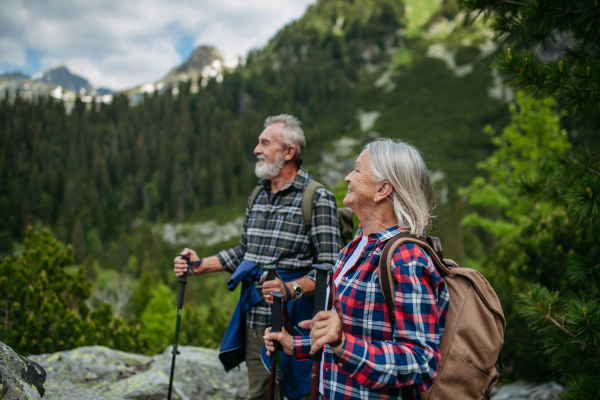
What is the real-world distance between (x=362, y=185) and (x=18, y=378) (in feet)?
8.00

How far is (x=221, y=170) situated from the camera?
10819 cm

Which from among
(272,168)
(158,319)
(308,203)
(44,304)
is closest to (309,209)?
(308,203)

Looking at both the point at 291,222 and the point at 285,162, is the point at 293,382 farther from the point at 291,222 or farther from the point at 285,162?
the point at 285,162

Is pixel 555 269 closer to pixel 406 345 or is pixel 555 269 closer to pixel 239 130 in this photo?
pixel 406 345

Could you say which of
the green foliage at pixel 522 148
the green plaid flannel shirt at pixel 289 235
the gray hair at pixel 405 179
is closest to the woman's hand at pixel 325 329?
the gray hair at pixel 405 179

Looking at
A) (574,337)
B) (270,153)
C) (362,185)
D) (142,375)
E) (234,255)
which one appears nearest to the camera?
(362,185)

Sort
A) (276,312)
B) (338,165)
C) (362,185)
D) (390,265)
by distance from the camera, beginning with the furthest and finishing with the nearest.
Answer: (338,165) → (362,185) → (276,312) → (390,265)

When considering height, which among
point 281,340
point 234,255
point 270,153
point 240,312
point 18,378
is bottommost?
point 18,378

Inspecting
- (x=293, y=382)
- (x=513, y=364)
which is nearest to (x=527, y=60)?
(x=293, y=382)

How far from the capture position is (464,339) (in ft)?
5.52

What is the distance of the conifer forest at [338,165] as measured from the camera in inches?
122

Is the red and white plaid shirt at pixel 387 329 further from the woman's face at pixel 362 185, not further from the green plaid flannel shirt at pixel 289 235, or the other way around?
the green plaid flannel shirt at pixel 289 235

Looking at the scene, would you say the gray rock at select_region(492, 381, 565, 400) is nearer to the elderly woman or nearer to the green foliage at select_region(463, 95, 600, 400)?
the green foliage at select_region(463, 95, 600, 400)

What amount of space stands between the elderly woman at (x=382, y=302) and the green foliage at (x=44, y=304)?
5.80 meters
